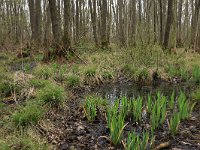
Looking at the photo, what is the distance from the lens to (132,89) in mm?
7812

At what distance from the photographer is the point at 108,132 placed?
441cm

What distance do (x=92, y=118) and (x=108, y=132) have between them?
0.59 meters

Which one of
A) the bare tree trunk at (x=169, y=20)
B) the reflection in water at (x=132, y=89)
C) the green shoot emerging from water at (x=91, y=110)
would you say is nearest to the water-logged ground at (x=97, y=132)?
the green shoot emerging from water at (x=91, y=110)

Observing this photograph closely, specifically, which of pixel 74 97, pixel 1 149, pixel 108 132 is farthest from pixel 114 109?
pixel 74 97

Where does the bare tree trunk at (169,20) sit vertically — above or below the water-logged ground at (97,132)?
above

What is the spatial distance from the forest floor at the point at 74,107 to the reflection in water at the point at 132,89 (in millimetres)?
329

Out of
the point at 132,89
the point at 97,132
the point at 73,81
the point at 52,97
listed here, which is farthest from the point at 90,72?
the point at 97,132

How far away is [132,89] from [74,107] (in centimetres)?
259

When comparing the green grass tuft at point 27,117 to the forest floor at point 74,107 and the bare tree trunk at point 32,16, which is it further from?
the bare tree trunk at point 32,16

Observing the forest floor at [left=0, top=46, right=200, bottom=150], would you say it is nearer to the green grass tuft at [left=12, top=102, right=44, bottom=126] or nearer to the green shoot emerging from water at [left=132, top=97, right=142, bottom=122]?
the green grass tuft at [left=12, top=102, right=44, bottom=126]

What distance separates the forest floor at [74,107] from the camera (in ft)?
13.0

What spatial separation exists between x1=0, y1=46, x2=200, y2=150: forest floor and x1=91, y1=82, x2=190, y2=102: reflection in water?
1.08 ft

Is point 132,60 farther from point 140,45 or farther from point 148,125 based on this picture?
point 148,125

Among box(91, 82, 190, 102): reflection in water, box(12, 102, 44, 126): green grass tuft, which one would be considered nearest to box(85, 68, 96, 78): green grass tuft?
box(91, 82, 190, 102): reflection in water
